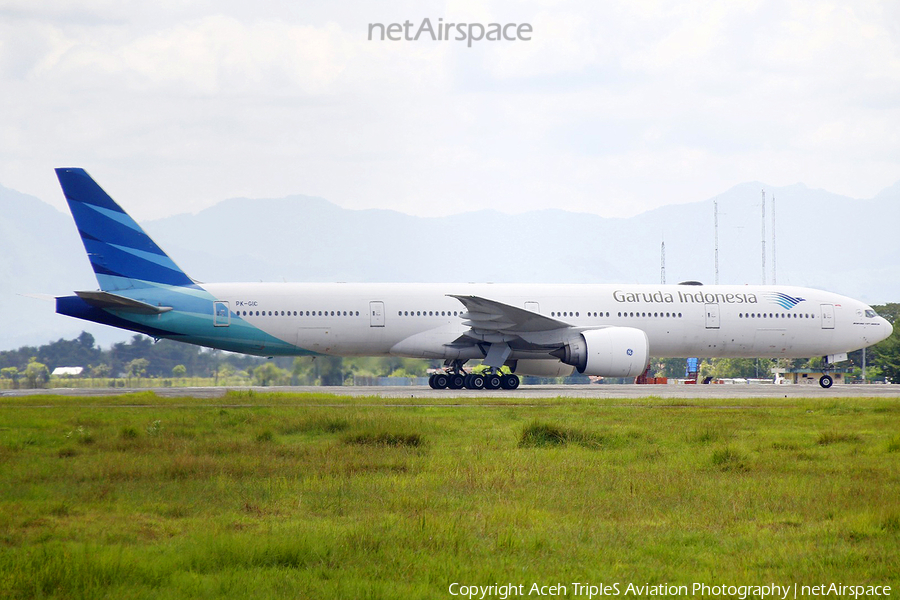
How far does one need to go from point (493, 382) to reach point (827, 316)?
1257cm

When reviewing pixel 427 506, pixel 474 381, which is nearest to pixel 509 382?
pixel 474 381

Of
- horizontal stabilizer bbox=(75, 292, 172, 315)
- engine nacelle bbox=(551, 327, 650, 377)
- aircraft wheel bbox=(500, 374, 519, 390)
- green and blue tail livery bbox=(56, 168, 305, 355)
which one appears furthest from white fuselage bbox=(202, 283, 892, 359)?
horizontal stabilizer bbox=(75, 292, 172, 315)

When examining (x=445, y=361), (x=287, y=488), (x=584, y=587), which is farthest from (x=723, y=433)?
(x=445, y=361)

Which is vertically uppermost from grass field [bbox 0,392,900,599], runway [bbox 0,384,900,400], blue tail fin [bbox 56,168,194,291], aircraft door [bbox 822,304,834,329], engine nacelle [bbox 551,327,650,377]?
blue tail fin [bbox 56,168,194,291]

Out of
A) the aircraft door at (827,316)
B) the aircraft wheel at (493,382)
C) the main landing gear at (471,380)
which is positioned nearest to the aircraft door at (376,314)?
the main landing gear at (471,380)

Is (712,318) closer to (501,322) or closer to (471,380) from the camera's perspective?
(501,322)

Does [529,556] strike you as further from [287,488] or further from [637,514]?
[287,488]

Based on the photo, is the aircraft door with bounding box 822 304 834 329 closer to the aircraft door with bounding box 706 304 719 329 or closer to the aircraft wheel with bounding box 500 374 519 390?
the aircraft door with bounding box 706 304 719 329

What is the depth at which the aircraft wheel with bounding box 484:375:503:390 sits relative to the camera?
29.1 metres

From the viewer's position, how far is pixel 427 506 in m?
8.28

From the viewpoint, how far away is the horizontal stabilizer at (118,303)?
2636 centimetres

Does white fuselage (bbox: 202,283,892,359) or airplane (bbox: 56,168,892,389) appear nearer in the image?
airplane (bbox: 56,168,892,389)

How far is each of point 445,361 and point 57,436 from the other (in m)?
17.6

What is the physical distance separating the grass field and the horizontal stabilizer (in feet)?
35.9
